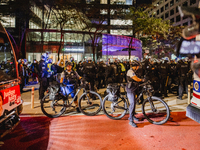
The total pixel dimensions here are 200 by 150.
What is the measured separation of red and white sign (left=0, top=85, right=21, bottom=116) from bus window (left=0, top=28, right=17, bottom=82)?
0.32m

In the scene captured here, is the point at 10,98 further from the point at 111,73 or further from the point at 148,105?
the point at 111,73

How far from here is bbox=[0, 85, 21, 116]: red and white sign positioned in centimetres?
381

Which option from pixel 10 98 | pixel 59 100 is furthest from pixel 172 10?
pixel 10 98

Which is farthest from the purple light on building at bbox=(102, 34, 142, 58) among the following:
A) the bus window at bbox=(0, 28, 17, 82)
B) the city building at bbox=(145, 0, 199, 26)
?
the city building at bbox=(145, 0, 199, 26)

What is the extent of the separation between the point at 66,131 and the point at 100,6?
19.0 m

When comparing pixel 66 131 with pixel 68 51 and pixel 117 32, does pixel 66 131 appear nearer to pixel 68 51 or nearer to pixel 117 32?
pixel 68 51

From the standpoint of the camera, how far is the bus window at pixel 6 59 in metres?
4.29

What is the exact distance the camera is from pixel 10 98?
13.6ft

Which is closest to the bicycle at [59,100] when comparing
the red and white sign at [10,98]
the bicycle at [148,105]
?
the bicycle at [148,105]

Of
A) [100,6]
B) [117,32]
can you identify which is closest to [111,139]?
[100,6]

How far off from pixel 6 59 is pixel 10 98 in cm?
110

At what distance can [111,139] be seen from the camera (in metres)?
4.18

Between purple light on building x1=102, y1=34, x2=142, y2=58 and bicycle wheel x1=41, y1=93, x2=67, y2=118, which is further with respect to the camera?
purple light on building x1=102, y1=34, x2=142, y2=58

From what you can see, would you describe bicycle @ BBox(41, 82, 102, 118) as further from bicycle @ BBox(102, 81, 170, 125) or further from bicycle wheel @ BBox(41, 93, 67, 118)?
bicycle @ BBox(102, 81, 170, 125)
